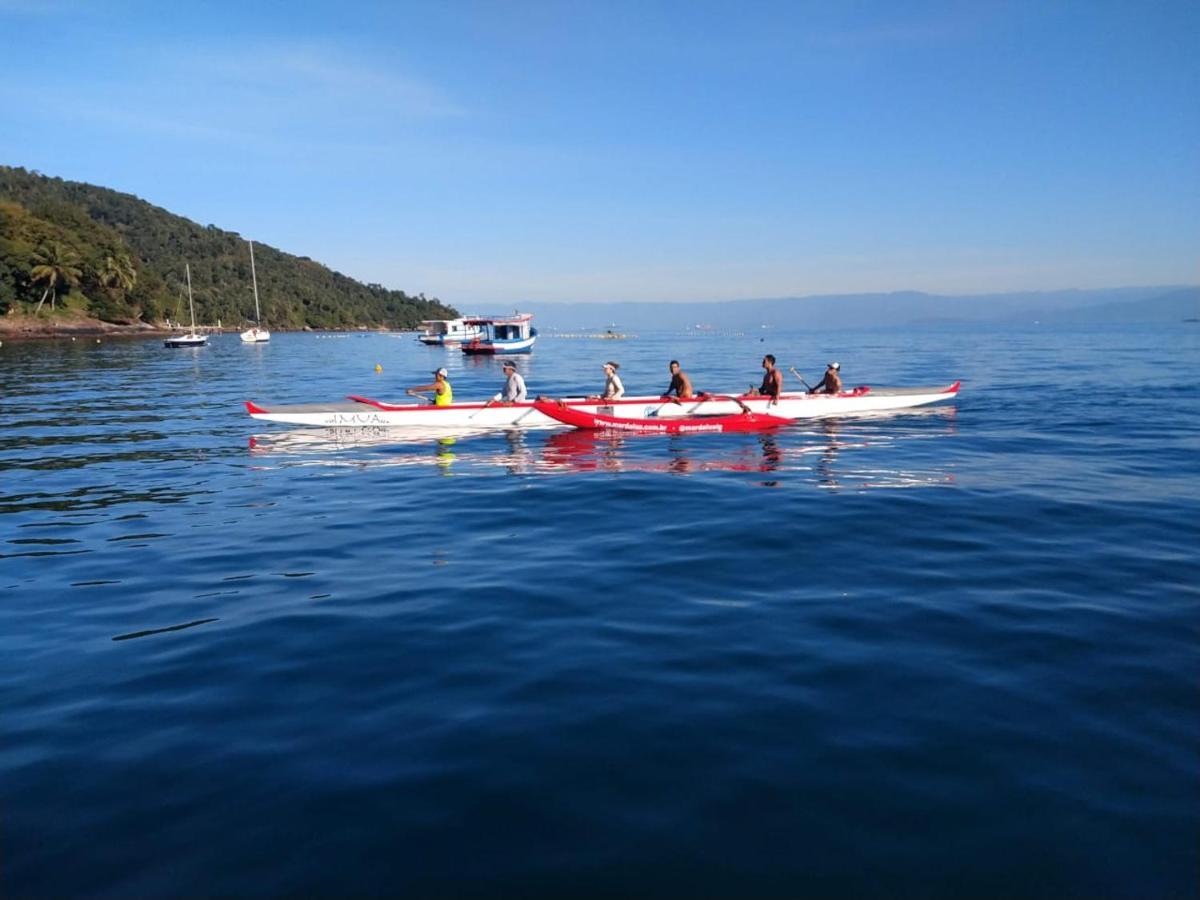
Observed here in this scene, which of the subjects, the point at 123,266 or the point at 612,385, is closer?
the point at 612,385

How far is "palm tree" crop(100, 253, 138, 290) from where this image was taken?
4050 inches

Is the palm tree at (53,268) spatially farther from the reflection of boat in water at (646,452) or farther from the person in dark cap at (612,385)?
the person in dark cap at (612,385)

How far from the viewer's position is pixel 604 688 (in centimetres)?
610

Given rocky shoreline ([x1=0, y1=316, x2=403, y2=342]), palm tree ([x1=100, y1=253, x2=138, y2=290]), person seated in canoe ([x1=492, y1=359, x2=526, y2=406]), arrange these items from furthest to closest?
palm tree ([x1=100, y1=253, x2=138, y2=290])
rocky shoreline ([x1=0, y1=316, x2=403, y2=342])
person seated in canoe ([x1=492, y1=359, x2=526, y2=406])

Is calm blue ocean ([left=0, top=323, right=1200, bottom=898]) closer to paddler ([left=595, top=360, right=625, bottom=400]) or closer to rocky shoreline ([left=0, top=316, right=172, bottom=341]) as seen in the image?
paddler ([left=595, top=360, right=625, bottom=400])

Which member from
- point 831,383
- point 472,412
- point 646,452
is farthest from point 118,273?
point 646,452

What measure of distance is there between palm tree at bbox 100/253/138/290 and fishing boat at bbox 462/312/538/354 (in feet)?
218

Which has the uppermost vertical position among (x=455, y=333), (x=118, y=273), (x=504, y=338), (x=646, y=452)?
(x=118, y=273)

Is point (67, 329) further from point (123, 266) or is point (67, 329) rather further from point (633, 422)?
point (633, 422)

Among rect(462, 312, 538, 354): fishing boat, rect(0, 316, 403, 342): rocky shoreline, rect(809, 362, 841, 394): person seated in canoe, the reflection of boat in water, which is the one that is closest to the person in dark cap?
the reflection of boat in water

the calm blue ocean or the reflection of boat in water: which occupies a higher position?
the reflection of boat in water

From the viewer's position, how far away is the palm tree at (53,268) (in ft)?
309

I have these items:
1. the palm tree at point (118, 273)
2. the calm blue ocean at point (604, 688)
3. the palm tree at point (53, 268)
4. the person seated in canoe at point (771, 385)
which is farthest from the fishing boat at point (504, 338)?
the palm tree at point (118, 273)

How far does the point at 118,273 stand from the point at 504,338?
69.8 metres
